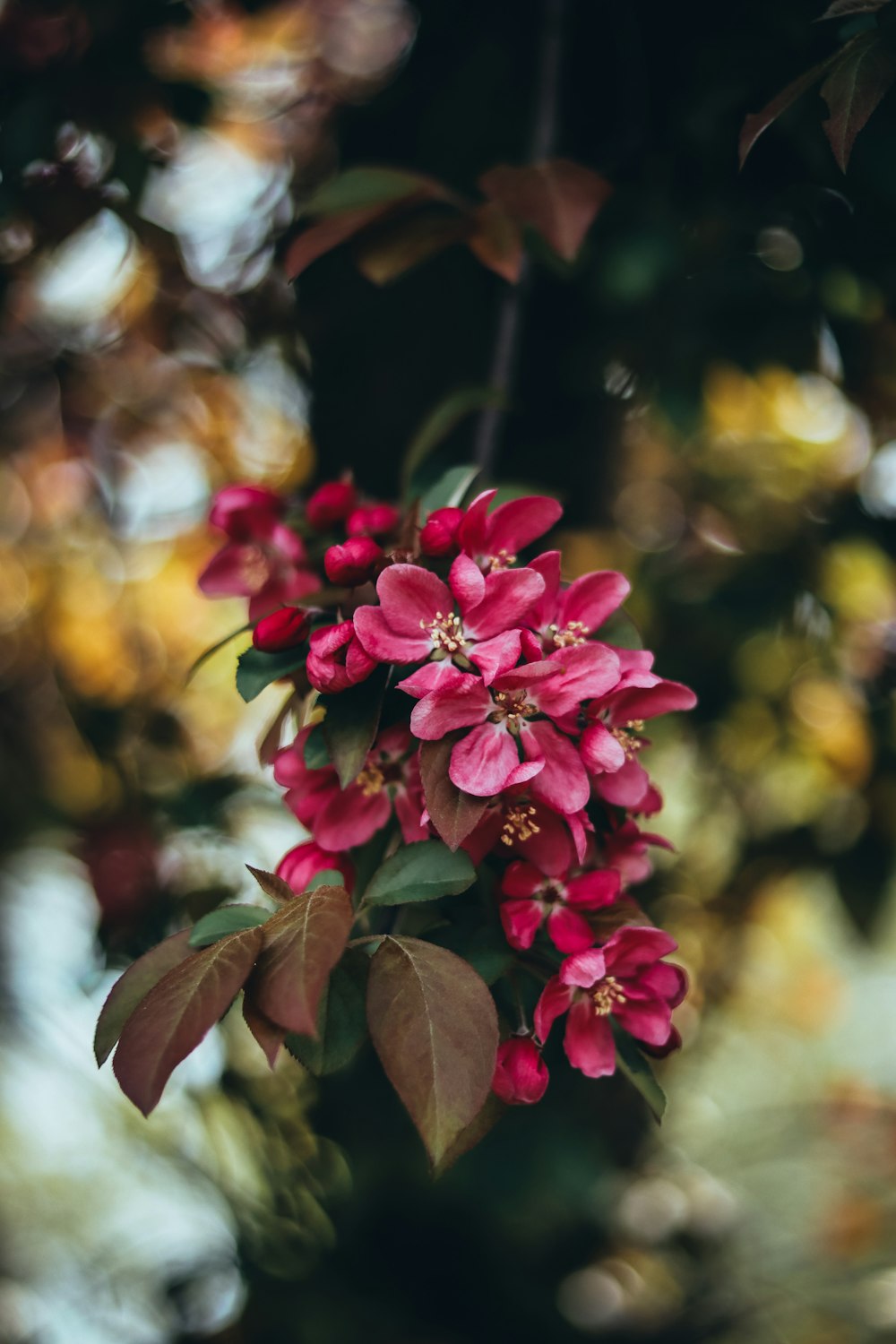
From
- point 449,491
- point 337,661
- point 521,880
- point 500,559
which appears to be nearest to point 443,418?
point 449,491

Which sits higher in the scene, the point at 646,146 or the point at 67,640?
the point at 646,146

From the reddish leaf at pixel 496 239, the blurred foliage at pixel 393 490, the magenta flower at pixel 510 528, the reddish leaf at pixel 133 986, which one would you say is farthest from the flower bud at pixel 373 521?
the blurred foliage at pixel 393 490

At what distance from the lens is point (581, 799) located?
0.57 metres

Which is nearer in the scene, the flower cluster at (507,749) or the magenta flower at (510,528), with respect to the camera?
the flower cluster at (507,749)

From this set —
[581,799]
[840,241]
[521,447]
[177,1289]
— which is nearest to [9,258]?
[521,447]

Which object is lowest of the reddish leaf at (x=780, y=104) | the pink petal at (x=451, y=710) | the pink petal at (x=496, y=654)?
the pink petal at (x=451, y=710)

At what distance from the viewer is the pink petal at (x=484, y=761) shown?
0.54 meters

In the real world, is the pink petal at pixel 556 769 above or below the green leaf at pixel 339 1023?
above

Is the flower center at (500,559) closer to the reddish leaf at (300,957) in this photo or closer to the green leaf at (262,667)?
the green leaf at (262,667)

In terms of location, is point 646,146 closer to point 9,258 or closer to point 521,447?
point 521,447

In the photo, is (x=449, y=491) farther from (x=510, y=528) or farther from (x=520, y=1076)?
(x=520, y=1076)

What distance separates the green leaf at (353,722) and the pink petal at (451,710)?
0.13 feet

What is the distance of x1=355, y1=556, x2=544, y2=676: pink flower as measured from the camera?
0.60 metres

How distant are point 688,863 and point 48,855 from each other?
1423 millimetres
